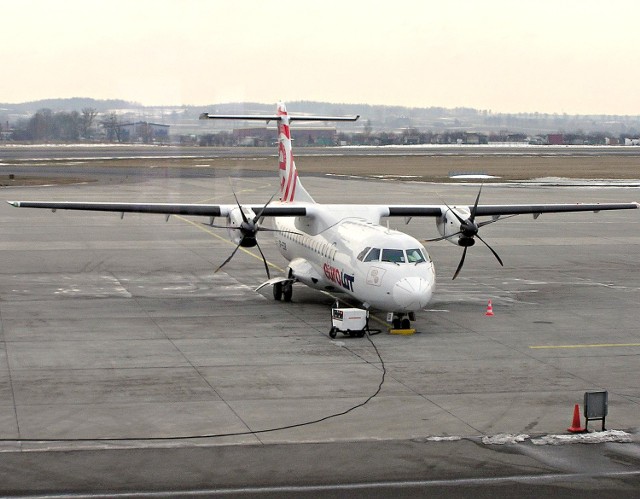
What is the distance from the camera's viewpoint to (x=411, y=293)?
25734 mm

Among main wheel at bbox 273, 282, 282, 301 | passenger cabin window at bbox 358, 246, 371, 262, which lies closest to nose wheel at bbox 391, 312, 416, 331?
passenger cabin window at bbox 358, 246, 371, 262

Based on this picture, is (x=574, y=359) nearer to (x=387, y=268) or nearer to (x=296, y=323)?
(x=387, y=268)

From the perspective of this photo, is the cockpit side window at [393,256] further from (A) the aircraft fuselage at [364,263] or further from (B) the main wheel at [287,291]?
(B) the main wheel at [287,291]

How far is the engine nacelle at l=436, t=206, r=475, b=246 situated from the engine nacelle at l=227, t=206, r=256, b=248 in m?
6.29

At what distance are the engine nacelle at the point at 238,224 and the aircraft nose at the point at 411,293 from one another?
5.49 meters

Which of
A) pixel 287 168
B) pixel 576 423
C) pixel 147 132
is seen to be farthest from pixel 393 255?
pixel 147 132

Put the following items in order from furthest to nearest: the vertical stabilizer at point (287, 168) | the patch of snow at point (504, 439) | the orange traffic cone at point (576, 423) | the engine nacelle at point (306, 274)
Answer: the vertical stabilizer at point (287, 168), the engine nacelle at point (306, 274), the orange traffic cone at point (576, 423), the patch of snow at point (504, 439)

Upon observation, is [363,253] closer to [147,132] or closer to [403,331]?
[403,331]

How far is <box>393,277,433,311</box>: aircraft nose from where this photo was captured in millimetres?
25781

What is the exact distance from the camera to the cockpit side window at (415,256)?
26855mm

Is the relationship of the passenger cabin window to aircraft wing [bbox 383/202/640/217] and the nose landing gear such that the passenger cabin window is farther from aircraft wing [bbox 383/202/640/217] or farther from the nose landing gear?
aircraft wing [bbox 383/202/640/217]

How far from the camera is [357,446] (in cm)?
1670

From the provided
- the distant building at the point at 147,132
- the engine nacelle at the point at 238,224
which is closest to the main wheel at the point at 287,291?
the engine nacelle at the point at 238,224

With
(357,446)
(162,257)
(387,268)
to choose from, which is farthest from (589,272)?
(357,446)
